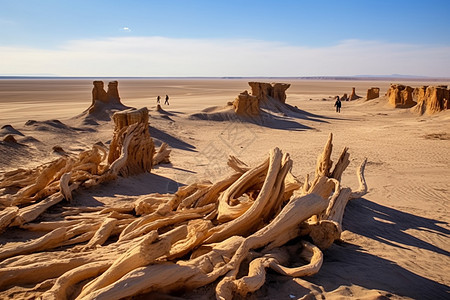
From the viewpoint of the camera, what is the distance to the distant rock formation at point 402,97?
33.6 metres

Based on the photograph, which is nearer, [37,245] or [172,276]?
[172,276]

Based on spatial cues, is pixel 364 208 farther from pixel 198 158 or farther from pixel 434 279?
pixel 198 158

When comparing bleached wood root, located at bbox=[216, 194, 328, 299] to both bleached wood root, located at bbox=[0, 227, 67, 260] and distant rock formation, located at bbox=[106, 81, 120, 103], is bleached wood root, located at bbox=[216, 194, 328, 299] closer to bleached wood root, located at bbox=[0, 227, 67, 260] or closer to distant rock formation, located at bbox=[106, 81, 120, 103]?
bleached wood root, located at bbox=[0, 227, 67, 260]

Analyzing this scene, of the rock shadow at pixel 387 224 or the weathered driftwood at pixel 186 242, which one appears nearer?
the weathered driftwood at pixel 186 242

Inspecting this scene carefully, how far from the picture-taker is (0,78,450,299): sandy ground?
153 inches

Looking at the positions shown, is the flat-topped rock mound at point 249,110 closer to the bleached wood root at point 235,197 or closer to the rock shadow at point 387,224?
the rock shadow at point 387,224

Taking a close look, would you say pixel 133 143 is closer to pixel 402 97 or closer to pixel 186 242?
pixel 186 242

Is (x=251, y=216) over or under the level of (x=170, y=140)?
over

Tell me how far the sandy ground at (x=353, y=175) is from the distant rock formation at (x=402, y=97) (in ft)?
21.6

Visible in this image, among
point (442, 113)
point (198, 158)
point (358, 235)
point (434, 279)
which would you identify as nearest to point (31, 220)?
point (358, 235)

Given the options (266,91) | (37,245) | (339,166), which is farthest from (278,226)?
(266,91)

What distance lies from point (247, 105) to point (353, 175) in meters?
14.5

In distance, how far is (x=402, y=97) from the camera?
34.1 metres

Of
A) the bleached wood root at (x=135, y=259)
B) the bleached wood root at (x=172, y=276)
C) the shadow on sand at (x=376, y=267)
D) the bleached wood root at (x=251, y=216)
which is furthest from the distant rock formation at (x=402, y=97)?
the bleached wood root at (x=135, y=259)
